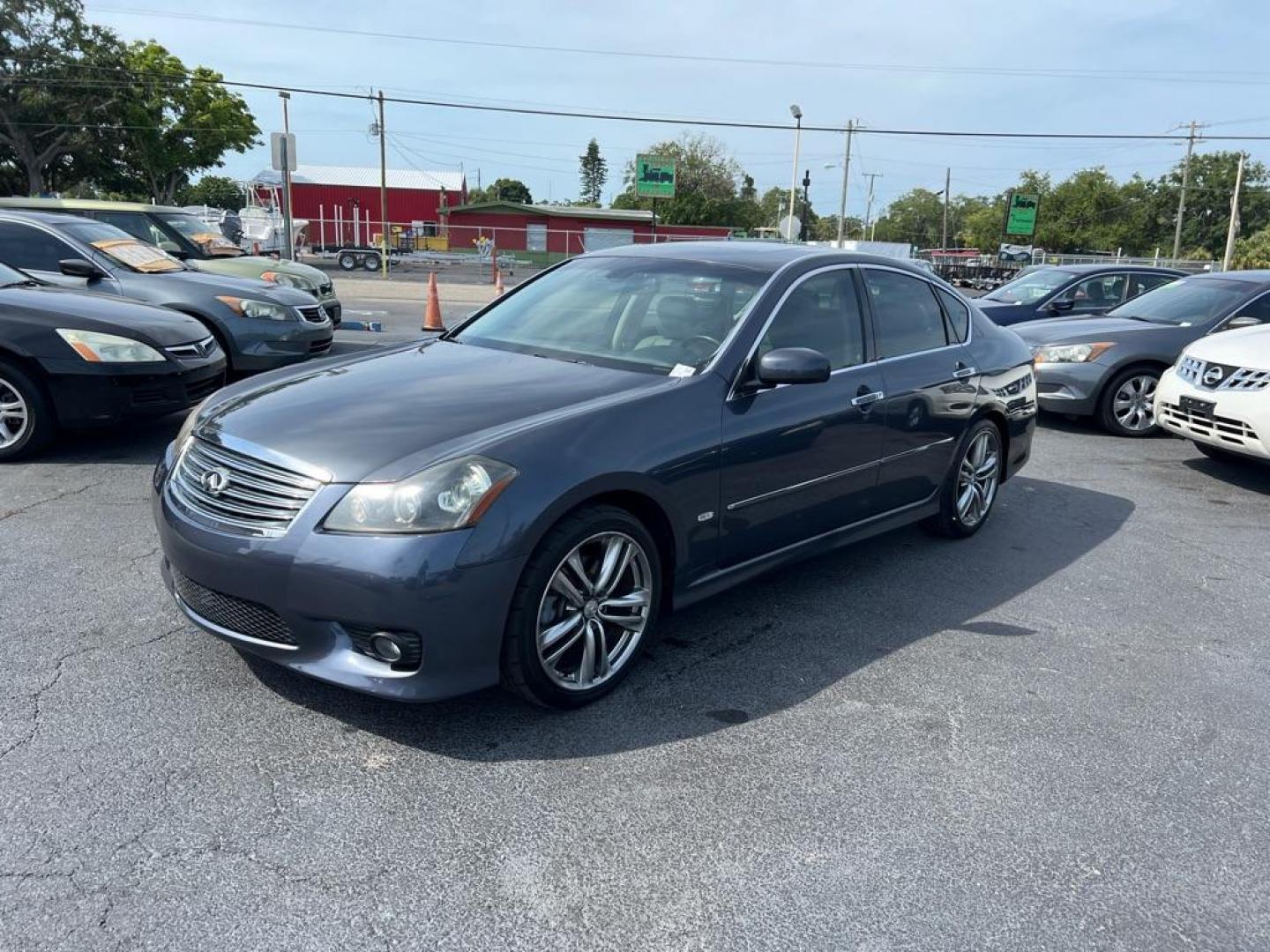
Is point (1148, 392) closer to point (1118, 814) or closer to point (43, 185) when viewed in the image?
point (1118, 814)

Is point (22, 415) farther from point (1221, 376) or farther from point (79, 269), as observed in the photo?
point (1221, 376)

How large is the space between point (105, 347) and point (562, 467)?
448cm

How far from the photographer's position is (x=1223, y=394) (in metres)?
6.94

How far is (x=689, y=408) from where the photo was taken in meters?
3.67

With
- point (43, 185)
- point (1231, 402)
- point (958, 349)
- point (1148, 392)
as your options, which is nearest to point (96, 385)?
point (958, 349)

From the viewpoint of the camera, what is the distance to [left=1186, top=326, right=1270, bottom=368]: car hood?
270 inches

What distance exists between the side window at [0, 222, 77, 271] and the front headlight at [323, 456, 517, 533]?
7.06 meters

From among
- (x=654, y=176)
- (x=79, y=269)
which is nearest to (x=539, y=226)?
(x=654, y=176)

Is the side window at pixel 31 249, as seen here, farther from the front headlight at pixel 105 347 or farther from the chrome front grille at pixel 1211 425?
the chrome front grille at pixel 1211 425

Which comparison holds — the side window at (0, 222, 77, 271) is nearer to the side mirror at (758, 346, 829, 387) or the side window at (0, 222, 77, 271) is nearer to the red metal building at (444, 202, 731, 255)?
the side mirror at (758, 346, 829, 387)

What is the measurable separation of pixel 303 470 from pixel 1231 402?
21.7 feet

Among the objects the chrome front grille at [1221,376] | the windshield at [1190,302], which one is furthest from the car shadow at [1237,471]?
the windshield at [1190,302]

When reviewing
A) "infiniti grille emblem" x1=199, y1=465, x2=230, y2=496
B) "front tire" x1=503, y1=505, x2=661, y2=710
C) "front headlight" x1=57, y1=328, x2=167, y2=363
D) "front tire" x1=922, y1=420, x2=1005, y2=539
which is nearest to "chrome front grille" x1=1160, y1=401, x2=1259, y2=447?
"front tire" x1=922, y1=420, x2=1005, y2=539

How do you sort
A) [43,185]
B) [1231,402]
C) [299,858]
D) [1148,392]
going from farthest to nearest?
[43,185], [1148,392], [1231,402], [299,858]
